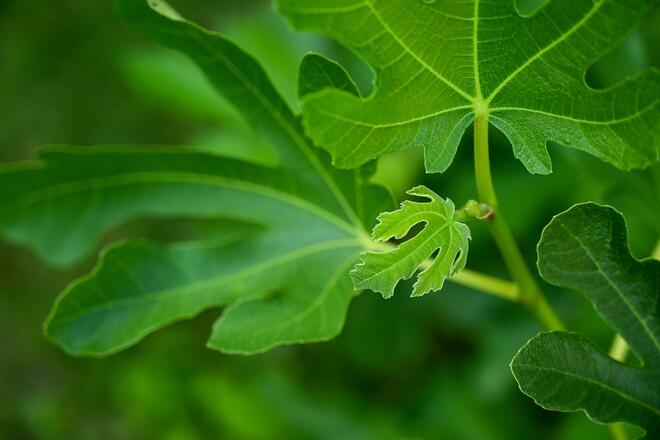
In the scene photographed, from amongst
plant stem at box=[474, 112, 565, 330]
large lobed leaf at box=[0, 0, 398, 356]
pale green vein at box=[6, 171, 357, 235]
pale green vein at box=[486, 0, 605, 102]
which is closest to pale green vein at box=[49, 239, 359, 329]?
large lobed leaf at box=[0, 0, 398, 356]

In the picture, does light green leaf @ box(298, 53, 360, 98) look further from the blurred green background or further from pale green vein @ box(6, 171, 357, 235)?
the blurred green background

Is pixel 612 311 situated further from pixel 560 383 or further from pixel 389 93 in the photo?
pixel 389 93

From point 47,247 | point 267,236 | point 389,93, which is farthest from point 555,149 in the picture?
point 47,247

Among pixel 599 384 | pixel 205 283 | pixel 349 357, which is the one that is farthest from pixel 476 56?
pixel 349 357

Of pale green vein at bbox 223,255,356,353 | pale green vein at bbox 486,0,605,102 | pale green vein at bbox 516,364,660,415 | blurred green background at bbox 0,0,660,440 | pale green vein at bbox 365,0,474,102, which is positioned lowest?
blurred green background at bbox 0,0,660,440

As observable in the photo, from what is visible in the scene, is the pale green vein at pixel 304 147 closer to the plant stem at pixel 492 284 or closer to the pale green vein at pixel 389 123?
A: the plant stem at pixel 492 284

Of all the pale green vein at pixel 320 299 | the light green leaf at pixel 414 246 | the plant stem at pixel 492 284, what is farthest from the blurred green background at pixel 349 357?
the light green leaf at pixel 414 246

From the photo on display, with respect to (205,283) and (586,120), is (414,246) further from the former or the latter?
(205,283)
